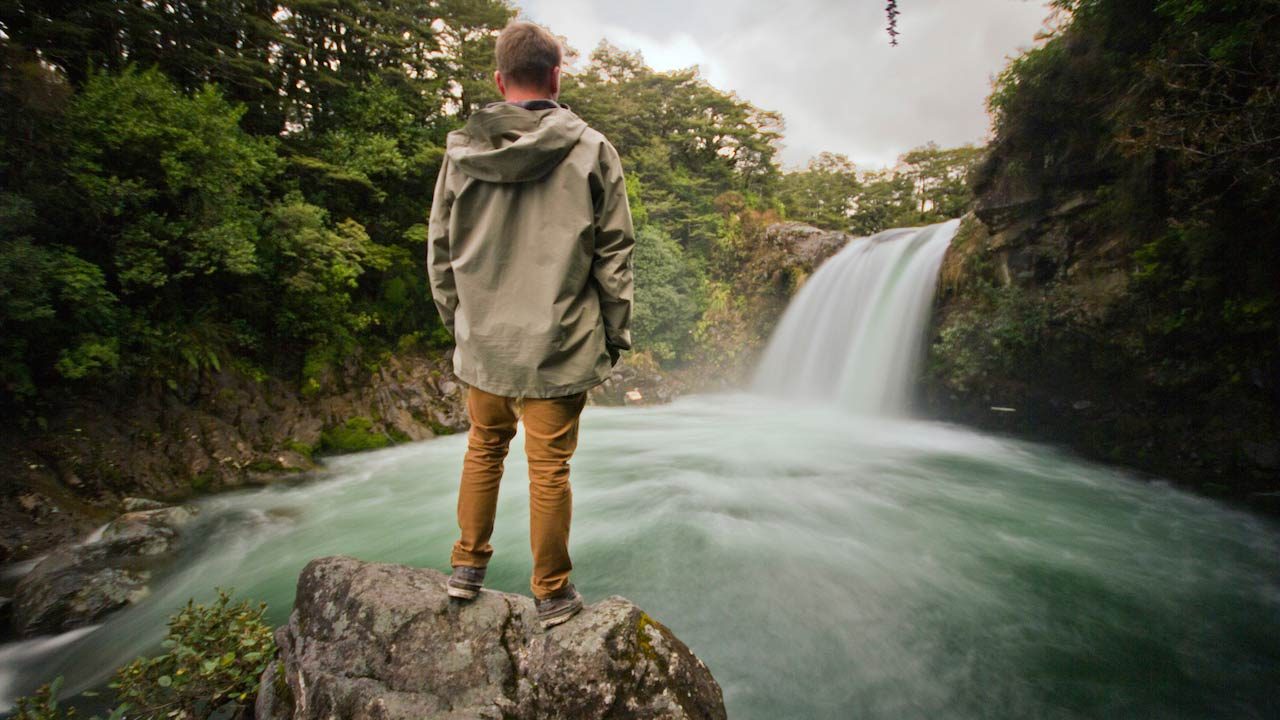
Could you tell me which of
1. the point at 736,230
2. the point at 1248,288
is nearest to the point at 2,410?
the point at 1248,288

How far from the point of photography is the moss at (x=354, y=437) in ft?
27.4

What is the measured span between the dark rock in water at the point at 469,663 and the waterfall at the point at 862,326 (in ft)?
36.3

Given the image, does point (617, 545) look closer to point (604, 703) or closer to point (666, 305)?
point (604, 703)

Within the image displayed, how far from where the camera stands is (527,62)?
2.14 meters

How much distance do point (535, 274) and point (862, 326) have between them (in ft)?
40.6

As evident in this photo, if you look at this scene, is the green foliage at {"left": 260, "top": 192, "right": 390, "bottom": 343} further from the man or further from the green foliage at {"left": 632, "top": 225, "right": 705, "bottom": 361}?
the green foliage at {"left": 632, "top": 225, "right": 705, "bottom": 361}

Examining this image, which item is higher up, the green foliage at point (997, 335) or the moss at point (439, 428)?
the green foliage at point (997, 335)

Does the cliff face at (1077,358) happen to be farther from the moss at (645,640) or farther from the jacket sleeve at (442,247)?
the jacket sleeve at (442,247)

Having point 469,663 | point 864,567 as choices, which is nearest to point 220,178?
point 469,663

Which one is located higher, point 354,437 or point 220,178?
point 220,178

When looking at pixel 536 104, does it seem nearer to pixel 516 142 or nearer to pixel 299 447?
pixel 516 142

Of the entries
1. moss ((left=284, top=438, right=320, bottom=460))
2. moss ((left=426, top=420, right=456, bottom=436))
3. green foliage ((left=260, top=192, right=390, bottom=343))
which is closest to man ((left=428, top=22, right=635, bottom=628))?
→ green foliage ((left=260, top=192, right=390, bottom=343))

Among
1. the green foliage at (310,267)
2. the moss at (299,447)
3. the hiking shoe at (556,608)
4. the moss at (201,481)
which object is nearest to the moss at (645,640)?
the hiking shoe at (556,608)

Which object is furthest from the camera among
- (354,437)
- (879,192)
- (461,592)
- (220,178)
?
(879,192)
